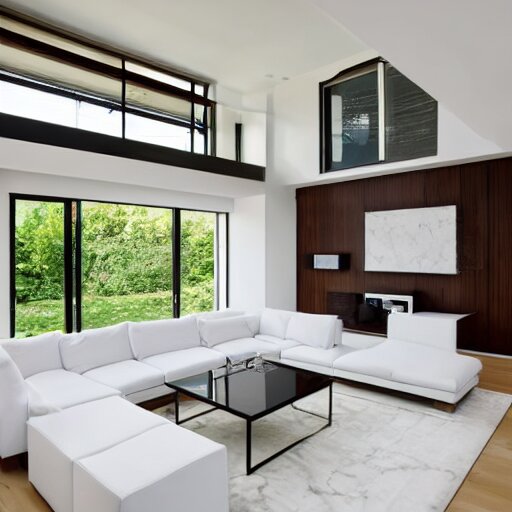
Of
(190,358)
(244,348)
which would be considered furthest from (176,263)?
(190,358)

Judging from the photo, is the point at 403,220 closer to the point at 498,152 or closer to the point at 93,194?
the point at 498,152

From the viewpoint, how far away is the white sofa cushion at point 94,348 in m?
3.71

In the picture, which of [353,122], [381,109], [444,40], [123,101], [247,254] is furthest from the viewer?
[247,254]

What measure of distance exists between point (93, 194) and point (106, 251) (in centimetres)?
89

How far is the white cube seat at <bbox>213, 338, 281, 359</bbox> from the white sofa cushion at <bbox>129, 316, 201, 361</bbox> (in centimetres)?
33

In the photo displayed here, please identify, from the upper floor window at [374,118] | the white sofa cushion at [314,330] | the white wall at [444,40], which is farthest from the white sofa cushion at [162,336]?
the upper floor window at [374,118]

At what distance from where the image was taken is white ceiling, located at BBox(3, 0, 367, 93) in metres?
4.67

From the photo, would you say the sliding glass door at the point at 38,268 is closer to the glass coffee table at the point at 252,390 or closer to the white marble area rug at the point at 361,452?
the white marble area rug at the point at 361,452

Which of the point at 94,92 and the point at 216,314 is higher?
the point at 94,92

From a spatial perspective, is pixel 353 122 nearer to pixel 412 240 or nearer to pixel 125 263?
pixel 412 240

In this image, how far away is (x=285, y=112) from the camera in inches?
278

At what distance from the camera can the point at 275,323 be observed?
527 centimetres

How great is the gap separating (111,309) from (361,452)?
14.8ft

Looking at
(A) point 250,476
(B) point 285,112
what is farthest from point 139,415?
(B) point 285,112
